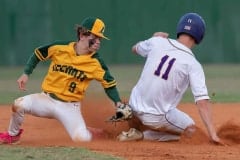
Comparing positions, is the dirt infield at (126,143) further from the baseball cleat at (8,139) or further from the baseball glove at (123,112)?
the baseball glove at (123,112)

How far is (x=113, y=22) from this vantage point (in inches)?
765

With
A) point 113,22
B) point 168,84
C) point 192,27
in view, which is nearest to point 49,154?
point 168,84

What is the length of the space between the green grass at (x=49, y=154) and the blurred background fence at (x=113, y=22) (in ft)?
43.9

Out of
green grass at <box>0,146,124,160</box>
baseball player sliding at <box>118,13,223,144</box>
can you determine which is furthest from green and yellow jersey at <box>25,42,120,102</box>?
green grass at <box>0,146,124,160</box>

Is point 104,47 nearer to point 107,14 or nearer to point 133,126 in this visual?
point 107,14

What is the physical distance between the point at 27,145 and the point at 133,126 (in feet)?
3.91

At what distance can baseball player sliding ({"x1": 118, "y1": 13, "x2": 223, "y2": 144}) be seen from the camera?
6477mm

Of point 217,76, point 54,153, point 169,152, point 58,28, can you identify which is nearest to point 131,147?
point 169,152

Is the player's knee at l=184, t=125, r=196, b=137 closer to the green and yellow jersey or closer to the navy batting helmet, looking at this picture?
the green and yellow jersey

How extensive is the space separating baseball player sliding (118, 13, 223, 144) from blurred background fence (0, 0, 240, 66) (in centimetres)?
1252

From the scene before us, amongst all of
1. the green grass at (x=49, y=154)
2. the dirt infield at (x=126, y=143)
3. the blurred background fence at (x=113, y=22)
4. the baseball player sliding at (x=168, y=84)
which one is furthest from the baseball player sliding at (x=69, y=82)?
the blurred background fence at (x=113, y=22)

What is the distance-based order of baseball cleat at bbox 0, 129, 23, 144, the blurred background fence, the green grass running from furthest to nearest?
1. the blurred background fence
2. baseball cleat at bbox 0, 129, 23, 144
3. the green grass

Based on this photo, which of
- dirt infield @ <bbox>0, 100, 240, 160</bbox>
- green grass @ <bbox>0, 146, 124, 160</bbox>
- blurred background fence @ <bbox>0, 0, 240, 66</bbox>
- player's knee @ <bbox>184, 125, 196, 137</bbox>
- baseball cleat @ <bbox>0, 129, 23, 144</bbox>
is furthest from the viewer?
blurred background fence @ <bbox>0, 0, 240, 66</bbox>

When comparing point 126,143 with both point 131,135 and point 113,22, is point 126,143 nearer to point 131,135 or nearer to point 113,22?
point 131,135
